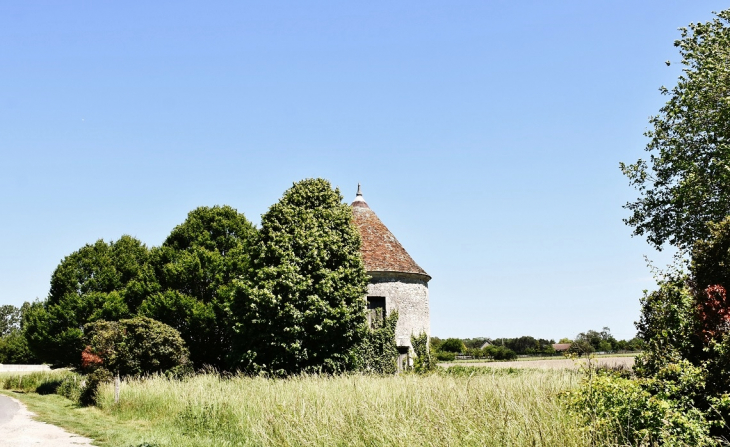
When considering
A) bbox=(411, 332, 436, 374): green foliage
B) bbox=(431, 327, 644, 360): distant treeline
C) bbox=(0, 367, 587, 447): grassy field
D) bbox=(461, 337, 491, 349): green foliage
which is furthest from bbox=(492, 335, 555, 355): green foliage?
bbox=(0, 367, 587, 447): grassy field

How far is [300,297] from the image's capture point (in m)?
20.0

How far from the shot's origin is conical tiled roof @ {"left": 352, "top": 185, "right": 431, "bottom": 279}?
25.8 m

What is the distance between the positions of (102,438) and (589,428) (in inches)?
402

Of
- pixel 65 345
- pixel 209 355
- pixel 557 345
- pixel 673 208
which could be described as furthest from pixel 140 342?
pixel 557 345

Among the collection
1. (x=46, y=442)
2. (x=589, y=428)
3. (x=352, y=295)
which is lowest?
(x=46, y=442)

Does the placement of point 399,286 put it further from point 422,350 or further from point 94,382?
point 94,382

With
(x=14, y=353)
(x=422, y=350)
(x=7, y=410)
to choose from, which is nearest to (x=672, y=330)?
(x=422, y=350)

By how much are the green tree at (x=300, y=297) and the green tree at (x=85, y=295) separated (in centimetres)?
1177

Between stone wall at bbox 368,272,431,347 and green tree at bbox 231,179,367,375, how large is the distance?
12.7 ft

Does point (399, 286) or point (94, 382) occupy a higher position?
point (399, 286)

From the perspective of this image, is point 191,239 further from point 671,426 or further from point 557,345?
point 557,345

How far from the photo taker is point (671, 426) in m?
6.61

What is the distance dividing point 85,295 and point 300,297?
19225 mm

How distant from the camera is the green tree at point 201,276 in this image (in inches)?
1101
